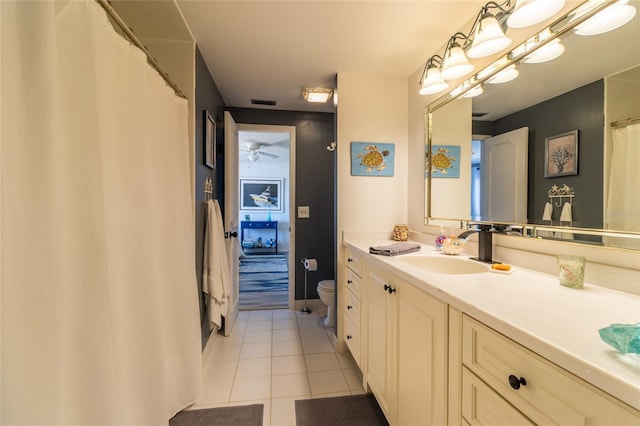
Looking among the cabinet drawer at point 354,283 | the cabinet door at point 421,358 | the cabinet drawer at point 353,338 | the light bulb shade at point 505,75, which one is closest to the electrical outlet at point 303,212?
the cabinet drawer at point 354,283

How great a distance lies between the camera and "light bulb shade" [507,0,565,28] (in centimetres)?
98

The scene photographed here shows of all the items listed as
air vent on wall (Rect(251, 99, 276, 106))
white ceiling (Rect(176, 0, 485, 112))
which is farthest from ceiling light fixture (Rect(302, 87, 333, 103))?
air vent on wall (Rect(251, 99, 276, 106))

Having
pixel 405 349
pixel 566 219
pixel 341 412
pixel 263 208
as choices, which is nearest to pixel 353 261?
pixel 405 349

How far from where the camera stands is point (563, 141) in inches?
40.6

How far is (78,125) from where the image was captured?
76 cm

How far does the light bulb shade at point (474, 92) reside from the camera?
1458mm

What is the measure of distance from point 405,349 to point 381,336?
0.24m

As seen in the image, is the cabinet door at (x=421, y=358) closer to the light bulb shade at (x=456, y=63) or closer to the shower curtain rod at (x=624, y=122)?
the shower curtain rod at (x=624, y=122)

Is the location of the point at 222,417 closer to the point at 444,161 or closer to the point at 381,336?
the point at 381,336

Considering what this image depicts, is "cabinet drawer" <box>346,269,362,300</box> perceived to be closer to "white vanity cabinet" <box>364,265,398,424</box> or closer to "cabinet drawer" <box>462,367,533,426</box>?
"white vanity cabinet" <box>364,265,398,424</box>

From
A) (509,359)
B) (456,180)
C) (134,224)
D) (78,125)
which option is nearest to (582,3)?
(456,180)

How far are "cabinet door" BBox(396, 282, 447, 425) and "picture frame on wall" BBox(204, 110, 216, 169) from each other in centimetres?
170

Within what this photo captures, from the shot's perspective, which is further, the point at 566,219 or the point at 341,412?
the point at 341,412

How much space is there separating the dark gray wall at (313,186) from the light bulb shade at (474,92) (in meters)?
1.69
